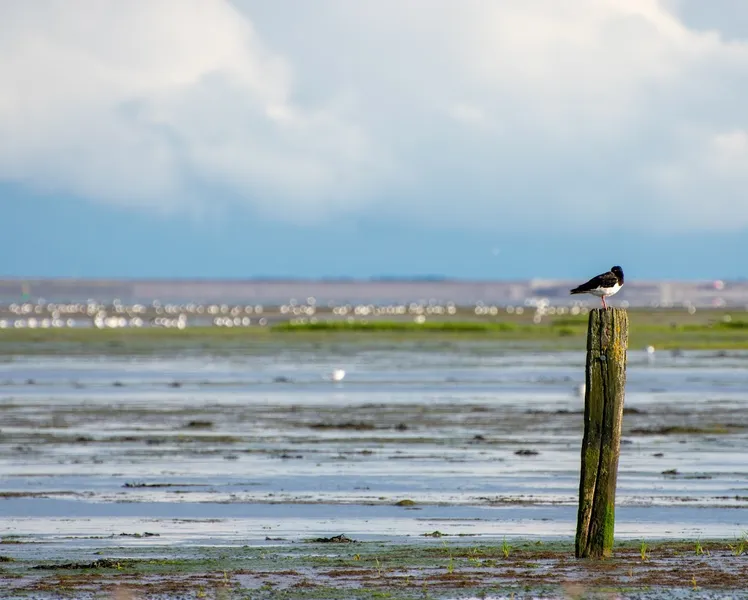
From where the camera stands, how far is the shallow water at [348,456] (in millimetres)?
16344

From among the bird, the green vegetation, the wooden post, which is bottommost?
the green vegetation

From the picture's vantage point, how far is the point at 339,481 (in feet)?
65.0

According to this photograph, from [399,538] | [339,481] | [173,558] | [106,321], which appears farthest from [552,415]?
[106,321]

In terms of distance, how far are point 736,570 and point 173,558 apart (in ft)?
15.5

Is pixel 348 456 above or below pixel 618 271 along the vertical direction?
below

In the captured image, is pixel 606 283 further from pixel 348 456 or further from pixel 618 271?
pixel 348 456

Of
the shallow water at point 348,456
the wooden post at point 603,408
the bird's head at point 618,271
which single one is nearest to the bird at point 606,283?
the bird's head at point 618,271

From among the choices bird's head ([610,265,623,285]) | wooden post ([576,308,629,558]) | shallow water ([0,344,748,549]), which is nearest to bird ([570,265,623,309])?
bird's head ([610,265,623,285])

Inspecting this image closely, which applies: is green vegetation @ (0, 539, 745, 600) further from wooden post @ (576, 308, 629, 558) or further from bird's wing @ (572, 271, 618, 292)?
bird's wing @ (572, 271, 618, 292)

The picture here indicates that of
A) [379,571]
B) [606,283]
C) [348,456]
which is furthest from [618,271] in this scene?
[348,456]

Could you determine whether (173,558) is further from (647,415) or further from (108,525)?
(647,415)

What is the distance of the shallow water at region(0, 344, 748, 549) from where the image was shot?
1634 cm

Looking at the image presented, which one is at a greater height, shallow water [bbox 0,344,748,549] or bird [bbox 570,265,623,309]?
bird [bbox 570,265,623,309]

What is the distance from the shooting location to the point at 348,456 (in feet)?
75.2
